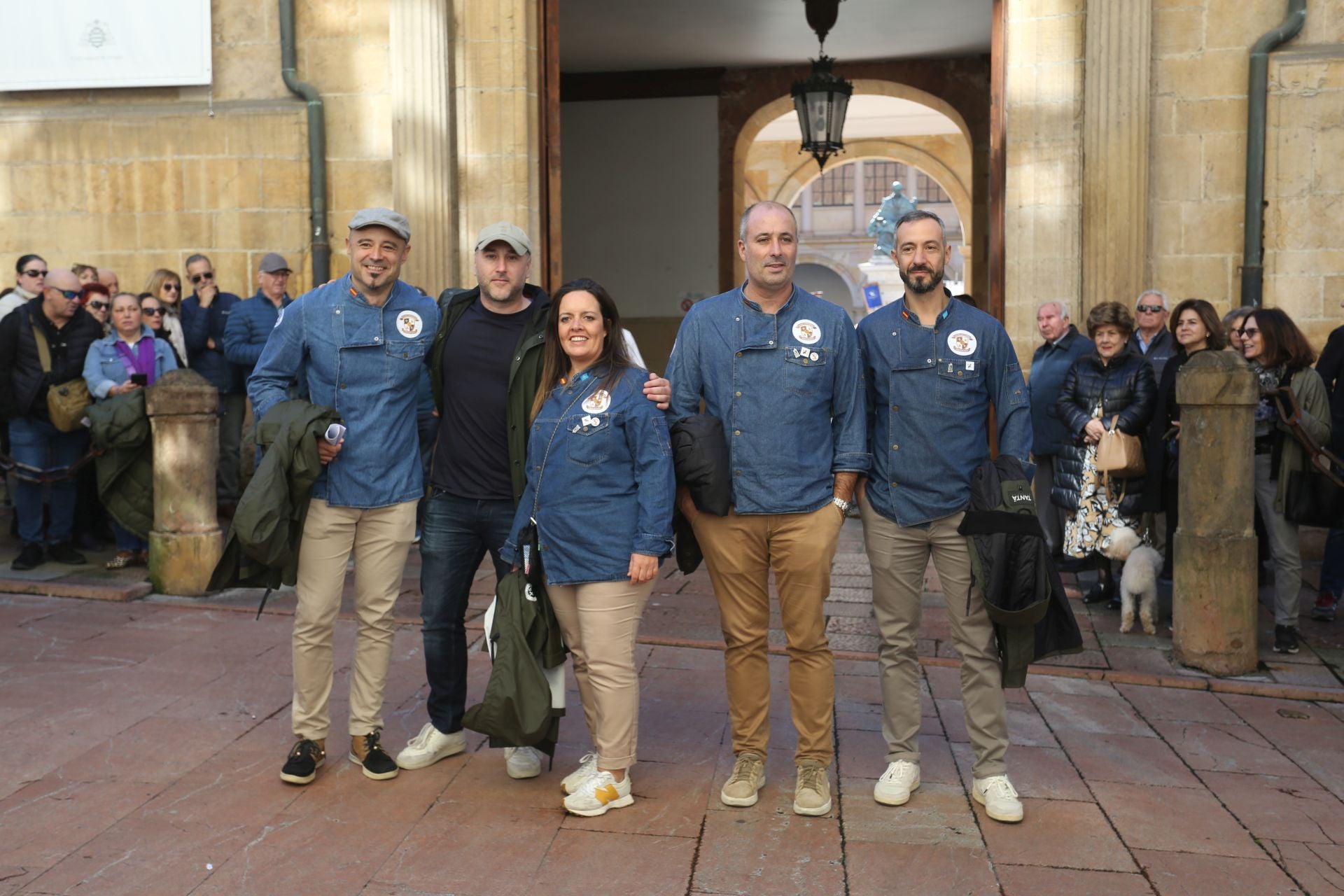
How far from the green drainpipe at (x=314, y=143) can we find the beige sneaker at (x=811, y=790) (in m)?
5.86

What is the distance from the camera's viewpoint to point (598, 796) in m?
3.82

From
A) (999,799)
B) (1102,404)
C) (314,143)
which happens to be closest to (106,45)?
(314,143)

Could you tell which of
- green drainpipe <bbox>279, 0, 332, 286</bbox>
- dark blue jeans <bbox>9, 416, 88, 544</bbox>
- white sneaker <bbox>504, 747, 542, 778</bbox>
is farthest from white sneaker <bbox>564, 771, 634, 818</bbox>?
green drainpipe <bbox>279, 0, 332, 286</bbox>

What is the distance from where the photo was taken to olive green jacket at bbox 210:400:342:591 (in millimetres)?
3900

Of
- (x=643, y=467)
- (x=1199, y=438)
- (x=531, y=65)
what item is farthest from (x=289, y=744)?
(x=531, y=65)

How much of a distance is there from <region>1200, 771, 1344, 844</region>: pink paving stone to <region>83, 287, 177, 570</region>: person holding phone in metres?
5.82

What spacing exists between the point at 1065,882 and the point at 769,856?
80 cm

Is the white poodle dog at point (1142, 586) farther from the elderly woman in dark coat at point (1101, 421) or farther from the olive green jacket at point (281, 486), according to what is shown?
the olive green jacket at point (281, 486)

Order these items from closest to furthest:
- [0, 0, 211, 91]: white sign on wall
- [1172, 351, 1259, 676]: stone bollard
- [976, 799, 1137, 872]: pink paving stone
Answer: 1. [976, 799, 1137, 872]: pink paving stone
2. [1172, 351, 1259, 676]: stone bollard
3. [0, 0, 211, 91]: white sign on wall

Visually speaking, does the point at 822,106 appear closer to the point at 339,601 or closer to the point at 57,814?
the point at 339,601

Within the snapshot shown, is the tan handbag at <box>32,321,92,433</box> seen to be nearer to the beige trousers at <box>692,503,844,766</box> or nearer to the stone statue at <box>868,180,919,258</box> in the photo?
the beige trousers at <box>692,503,844,766</box>

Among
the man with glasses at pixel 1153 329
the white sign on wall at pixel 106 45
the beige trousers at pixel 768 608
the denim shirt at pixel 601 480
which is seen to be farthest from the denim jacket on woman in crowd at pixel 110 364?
the man with glasses at pixel 1153 329

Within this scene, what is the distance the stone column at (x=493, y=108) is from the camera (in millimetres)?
8414

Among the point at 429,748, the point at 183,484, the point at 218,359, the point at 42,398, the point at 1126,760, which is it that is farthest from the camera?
the point at 218,359
